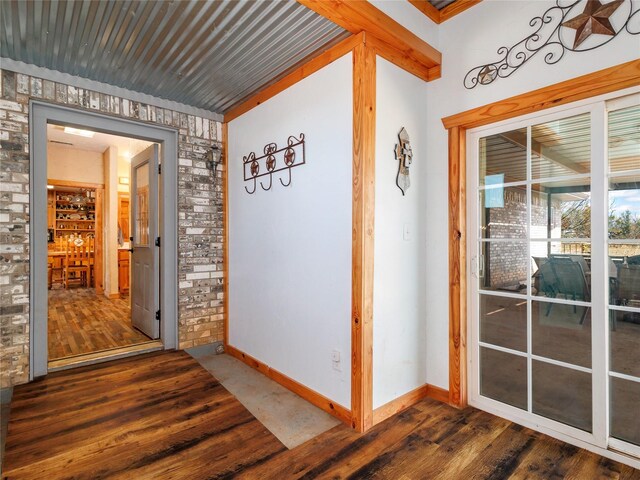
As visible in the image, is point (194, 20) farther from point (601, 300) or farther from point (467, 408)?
point (467, 408)

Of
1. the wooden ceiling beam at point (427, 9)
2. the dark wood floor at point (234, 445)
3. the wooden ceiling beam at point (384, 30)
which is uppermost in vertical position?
the wooden ceiling beam at point (427, 9)

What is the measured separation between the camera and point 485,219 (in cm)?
242

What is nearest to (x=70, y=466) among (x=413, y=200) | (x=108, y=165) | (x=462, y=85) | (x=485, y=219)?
(x=413, y=200)

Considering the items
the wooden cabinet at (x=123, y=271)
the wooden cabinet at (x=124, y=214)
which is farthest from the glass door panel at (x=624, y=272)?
the wooden cabinet at (x=124, y=214)

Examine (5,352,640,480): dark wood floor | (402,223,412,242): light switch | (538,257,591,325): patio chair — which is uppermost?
(402,223,412,242): light switch

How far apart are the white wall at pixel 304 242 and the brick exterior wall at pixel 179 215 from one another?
0.44 metres

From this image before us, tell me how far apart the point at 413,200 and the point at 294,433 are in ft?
5.86

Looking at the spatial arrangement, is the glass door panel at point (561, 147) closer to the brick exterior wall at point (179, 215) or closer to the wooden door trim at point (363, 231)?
the wooden door trim at point (363, 231)

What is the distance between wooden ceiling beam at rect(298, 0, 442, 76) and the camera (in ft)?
6.34

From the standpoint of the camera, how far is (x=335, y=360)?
237 centimetres

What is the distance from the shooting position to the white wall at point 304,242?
7.61 ft

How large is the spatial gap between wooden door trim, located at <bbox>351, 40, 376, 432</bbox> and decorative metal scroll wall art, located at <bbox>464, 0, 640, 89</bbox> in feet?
2.88

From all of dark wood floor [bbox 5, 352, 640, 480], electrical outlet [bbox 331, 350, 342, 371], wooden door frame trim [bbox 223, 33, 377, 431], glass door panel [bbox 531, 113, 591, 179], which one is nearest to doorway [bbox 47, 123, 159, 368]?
dark wood floor [bbox 5, 352, 640, 480]

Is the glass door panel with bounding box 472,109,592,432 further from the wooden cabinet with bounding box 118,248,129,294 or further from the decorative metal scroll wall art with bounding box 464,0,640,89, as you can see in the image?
the wooden cabinet with bounding box 118,248,129,294
